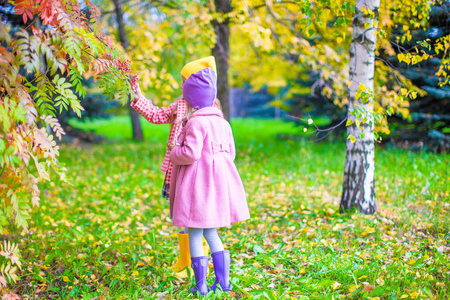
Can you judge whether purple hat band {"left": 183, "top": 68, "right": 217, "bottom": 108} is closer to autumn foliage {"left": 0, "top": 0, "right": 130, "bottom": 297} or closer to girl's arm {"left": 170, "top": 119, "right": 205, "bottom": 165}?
girl's arm {"left": 170, "top": 119, "right": 205, "bottom": 165}

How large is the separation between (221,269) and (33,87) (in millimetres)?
1660

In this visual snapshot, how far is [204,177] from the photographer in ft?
7.88

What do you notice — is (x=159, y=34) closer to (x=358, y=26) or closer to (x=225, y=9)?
(x=225, y=9)

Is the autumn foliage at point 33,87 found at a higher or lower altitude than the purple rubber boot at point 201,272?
higher

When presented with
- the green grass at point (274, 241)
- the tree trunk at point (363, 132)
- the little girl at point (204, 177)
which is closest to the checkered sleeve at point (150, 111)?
the little girl at point (204, 177)

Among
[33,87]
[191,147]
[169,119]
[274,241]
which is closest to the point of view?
[33,87]

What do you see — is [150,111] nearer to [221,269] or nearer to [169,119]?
[169,119]

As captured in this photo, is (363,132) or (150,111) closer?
(150,111)

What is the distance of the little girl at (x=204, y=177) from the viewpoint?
2357 millimetres

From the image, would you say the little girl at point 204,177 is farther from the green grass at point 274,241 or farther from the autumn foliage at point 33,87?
the autumn foliage at point 33,87

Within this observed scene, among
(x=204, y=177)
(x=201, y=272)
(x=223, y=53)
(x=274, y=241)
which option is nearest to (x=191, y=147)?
(x=204, y=177)

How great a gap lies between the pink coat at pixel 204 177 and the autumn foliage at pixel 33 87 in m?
0.51

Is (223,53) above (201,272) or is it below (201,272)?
above

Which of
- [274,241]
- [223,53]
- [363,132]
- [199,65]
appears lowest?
[274,241]
